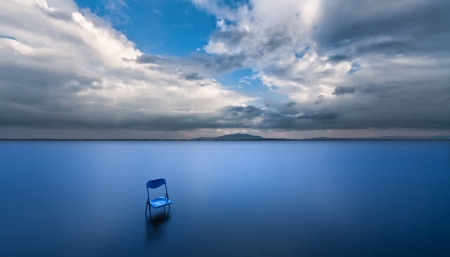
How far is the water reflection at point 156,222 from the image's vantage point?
6.39 metres

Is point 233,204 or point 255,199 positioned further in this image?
point 255,199

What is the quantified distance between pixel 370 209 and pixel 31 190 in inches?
766

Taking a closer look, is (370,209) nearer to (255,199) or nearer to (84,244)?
(255,199)

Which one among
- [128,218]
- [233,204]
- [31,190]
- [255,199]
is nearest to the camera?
[128,218]

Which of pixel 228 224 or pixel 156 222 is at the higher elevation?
pixel 156 222

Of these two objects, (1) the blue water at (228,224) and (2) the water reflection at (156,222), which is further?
(2) the water reflection at (156,222)

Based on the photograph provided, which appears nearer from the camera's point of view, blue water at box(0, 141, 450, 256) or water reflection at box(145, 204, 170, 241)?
blue water at box(0, 141, 450, 256)

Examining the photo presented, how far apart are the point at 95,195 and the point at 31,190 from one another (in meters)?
5.19

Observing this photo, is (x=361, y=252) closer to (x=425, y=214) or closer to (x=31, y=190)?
(x=425, y=214)

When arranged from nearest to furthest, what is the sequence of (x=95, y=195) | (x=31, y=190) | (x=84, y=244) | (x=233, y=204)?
1. (x=84, y=244)
2. (x=233, y=204)
3. (x=95, y=195)
4. (x=31, y=190)

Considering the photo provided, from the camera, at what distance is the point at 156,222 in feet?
24.3

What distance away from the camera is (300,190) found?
44.5ft

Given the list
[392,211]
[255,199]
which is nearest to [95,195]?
[255,199]

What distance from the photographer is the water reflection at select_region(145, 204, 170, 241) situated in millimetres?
6394
